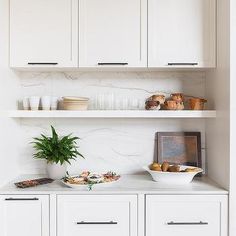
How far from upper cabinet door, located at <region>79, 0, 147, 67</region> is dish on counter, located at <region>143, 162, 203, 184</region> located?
2.41 feet

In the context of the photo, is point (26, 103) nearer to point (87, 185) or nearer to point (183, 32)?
point (87, 185)

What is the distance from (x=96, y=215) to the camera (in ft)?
7.74

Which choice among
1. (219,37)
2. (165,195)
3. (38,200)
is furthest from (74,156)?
(219,37)

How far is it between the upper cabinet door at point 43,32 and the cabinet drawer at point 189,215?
3.66ft

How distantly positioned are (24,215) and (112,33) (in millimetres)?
1338

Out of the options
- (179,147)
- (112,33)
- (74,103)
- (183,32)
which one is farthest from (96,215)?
(183,32)

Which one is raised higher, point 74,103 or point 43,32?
point 43,32

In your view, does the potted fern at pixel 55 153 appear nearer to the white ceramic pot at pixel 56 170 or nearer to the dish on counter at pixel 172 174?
the white ceramic pot at pixel 56 170

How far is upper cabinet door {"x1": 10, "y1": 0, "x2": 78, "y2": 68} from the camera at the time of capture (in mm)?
2582

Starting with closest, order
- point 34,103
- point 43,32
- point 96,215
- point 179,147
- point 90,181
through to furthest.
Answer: point 96,215, point 90,181, point 43,32, point 34,103, point 179,147

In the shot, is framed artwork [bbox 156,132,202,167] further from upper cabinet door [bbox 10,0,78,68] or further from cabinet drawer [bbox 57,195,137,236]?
upper cabinet door [bbox 10,0,78,68]

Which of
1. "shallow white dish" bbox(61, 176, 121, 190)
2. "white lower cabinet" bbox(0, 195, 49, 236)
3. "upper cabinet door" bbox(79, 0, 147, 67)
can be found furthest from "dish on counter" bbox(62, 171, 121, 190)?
"upper cabinet door" bbox(79, 0, 147, 67)

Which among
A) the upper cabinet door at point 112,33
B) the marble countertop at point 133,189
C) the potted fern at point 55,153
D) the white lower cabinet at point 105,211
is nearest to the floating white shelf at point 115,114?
the potted fern at point 55,153

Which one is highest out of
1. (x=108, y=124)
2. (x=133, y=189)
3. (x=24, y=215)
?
(x=108, y=124)
